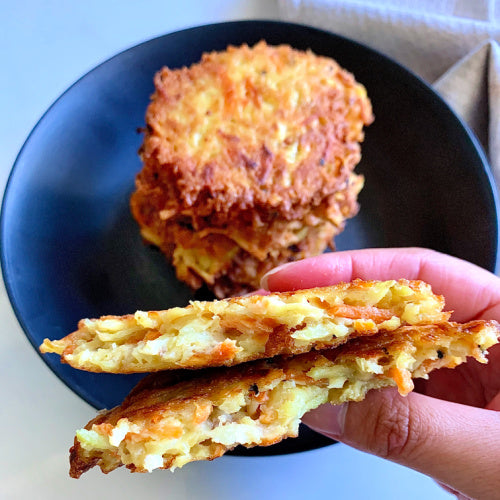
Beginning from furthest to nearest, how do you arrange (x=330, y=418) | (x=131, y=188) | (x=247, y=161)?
(x=131, y=188), (x=247, y=161), (x=330, y=418)

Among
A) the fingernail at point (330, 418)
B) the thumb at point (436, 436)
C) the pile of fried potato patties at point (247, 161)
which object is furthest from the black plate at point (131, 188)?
the thumb at point (436, 436)

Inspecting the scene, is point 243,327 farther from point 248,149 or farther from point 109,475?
point 109,475

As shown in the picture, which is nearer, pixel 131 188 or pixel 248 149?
pixel 248 149

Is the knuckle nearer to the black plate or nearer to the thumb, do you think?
the thumb

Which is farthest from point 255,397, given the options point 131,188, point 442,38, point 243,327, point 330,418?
point 442,38

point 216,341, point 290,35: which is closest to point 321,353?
point 216,341

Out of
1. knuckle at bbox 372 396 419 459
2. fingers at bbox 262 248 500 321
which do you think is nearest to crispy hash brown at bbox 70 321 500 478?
knuckle at bbox 372 396 419 459

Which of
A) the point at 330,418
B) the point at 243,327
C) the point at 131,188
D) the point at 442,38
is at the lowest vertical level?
the point at 330,418

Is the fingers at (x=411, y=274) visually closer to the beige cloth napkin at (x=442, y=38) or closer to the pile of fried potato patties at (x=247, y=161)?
the pile of fried potato patties at (x=247, y=161)
